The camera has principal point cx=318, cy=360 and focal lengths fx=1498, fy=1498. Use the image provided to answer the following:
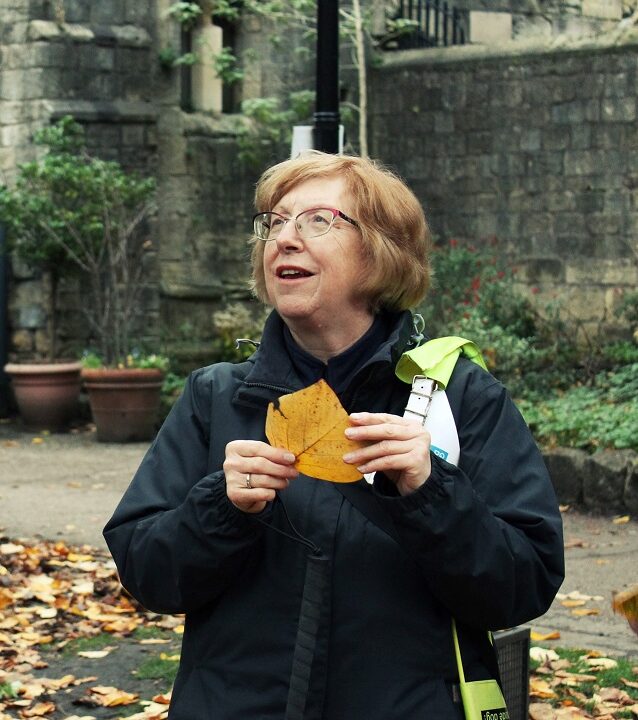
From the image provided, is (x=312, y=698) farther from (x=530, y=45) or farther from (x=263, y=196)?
(x=530, y=45)

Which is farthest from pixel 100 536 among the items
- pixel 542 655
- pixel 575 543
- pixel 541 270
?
pixel 541 270

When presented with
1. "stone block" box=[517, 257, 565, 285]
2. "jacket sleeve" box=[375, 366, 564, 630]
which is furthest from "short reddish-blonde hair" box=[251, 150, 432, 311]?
"stone block" box=[517, 257, 565, 285]

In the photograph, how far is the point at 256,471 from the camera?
7.60 feet

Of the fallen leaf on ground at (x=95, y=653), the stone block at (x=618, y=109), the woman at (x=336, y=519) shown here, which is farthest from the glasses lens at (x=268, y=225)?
the stone block at (x=618, y=109)

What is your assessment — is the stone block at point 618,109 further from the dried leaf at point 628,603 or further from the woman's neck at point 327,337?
the dried leaf at point 628,603

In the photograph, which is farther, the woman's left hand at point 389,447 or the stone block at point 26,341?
the stone block at point 26,341

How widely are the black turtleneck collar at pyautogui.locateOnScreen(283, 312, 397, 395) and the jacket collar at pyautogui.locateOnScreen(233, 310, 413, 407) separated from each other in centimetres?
2

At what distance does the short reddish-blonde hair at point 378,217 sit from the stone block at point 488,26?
15.1 meters

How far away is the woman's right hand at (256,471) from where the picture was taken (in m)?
2.30

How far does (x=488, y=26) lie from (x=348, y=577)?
15.8 metres

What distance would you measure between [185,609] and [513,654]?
171 cm

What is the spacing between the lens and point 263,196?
2.75 metres

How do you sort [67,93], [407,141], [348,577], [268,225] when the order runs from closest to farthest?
[348,577] → [268,225] → [67,93] → [407,141]

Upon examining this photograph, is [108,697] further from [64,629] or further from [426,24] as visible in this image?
[426,24]
